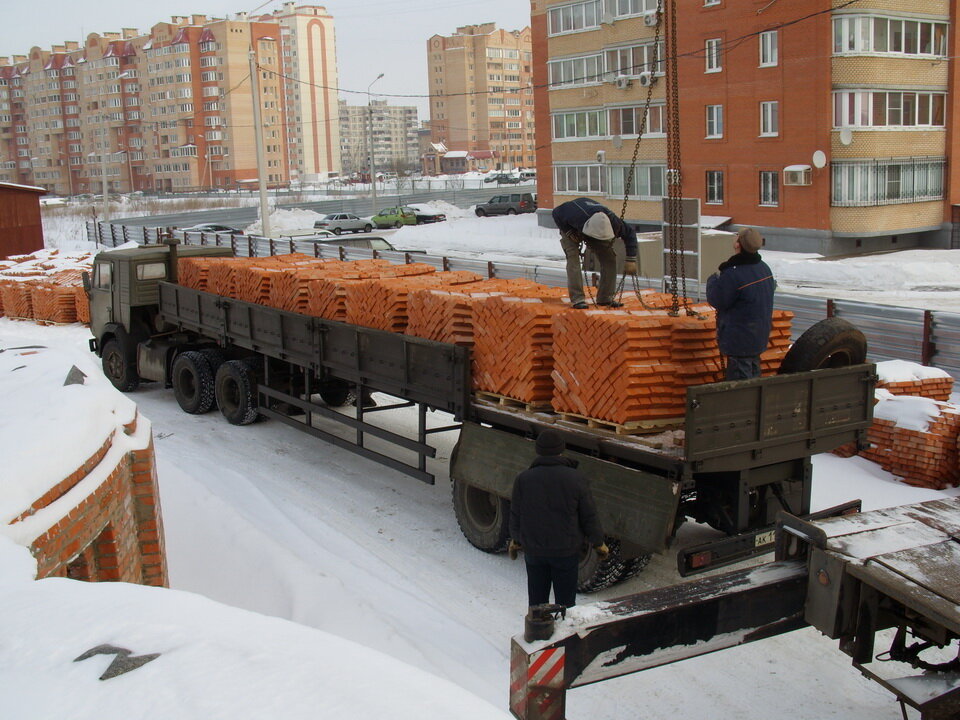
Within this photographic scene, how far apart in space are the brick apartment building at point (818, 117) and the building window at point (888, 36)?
40 millimetres

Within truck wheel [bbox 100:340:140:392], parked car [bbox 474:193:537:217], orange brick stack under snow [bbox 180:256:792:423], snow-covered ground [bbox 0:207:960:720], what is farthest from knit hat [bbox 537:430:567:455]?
parked car [bbox 474:193:537:217]

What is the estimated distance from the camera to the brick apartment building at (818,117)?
34.3 metres

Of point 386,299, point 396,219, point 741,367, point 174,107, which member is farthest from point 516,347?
point 174,107

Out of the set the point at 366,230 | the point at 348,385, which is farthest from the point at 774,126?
the point at 348,385

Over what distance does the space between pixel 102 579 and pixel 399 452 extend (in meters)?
6.64

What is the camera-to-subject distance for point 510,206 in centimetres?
5622

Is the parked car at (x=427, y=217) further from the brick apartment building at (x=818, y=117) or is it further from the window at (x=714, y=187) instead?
the window at (x=714, y=187)

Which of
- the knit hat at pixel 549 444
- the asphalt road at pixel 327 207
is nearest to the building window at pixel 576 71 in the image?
the asphalt road at pixel 327 207

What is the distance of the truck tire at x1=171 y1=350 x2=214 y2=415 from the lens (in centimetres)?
1445

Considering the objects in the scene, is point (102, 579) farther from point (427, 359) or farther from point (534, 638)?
point (427, 359)

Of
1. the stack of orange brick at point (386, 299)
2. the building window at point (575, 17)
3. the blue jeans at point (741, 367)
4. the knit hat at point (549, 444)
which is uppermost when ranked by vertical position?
the building window at point (575, 17)

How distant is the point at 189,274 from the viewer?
15.5 metres

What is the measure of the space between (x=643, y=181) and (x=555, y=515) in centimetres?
3864

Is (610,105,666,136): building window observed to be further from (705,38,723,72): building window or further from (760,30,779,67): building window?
(760,30,779,67): building window
